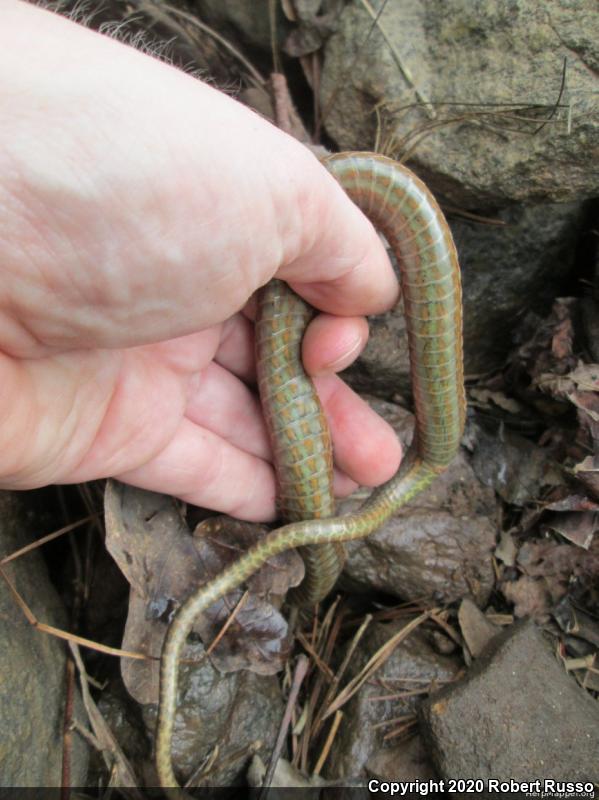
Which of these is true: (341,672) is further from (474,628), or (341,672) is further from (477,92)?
(477,92)

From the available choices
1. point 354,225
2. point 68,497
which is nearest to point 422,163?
point 354,225

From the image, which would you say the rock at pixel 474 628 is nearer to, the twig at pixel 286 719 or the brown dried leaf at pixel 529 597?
the brown dried leaf at pixel 529 597

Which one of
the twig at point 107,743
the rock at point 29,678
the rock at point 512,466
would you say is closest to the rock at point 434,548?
the rock at point 512,466

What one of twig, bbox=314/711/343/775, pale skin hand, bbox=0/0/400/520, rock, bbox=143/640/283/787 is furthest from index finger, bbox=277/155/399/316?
twig, bbox=314/711/343/775

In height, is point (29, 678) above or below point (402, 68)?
below

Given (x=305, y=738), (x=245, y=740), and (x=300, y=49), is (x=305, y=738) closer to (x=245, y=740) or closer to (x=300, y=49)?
(x=245, y=740)

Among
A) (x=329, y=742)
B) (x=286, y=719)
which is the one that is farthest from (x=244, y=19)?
(x=329, y=742)
